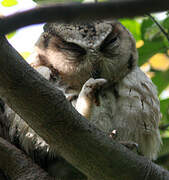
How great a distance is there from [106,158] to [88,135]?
193 mm

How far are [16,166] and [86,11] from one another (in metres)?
2.09

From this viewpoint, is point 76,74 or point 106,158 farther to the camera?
point 76,74

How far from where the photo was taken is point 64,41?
3.01 meters

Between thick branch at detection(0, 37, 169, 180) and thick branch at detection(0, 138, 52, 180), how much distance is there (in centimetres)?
58

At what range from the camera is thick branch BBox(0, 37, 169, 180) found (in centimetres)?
170

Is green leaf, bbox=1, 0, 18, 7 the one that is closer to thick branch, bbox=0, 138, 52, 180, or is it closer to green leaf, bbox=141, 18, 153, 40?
thick branch, bbox=0, 138, 52, 180

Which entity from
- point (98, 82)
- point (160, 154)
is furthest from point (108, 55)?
point (160, 154)

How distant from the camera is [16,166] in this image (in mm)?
2514

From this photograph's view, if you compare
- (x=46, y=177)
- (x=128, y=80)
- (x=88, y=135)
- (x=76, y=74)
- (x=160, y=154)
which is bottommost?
(x=160, y=154)

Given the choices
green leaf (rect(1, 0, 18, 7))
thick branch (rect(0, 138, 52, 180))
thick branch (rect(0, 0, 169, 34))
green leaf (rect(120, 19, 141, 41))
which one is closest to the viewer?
thick branch (rect(0, 0, 169, 34))

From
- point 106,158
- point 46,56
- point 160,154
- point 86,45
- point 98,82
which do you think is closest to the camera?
point 106,158

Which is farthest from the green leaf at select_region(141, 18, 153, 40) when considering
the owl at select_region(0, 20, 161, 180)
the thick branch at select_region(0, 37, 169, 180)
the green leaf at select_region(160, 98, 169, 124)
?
the thick branch at select_region(0, 37, 169, 180)

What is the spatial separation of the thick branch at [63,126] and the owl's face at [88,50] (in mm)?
1097

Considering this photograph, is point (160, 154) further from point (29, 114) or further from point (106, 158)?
point (29, 114)
